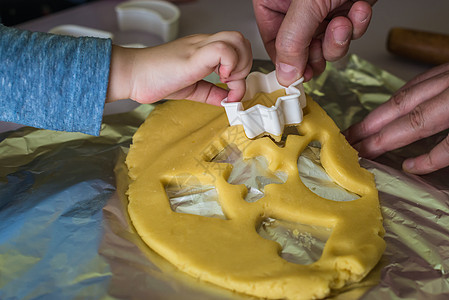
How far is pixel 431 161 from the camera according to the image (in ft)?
3.27

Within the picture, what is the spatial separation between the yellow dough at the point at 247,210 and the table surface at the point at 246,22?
0.57 meters

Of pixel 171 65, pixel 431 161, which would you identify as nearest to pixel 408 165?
pixel 431 161

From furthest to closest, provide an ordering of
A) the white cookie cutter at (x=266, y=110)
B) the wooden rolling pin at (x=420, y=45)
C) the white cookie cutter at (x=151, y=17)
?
the white cookie cutter at (x=151, y=17) < the wooden rolling pin at (x=420, y=45) < the white cookie cutter at (x=266, y=110)

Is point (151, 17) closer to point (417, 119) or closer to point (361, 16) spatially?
point (361, 16)

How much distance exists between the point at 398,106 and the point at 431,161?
17cm

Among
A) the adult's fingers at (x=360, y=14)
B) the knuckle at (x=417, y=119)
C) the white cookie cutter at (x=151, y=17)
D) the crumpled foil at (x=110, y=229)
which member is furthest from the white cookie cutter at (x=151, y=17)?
the knuckle at (x=417, y=119)

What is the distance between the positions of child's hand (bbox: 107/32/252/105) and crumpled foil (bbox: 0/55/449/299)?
213mm

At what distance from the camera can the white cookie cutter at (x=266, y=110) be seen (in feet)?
3.03

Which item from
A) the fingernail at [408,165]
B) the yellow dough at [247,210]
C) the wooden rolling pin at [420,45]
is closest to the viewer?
the yellow dough at [247,210]

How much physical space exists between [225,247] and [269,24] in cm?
61

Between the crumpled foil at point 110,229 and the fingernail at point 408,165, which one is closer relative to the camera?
the crumpled foil at point 110,229

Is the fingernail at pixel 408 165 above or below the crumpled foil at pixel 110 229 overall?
above

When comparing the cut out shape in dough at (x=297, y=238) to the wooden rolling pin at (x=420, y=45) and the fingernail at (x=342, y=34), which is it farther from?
the wooden rolling pin at (x=420, y=45)

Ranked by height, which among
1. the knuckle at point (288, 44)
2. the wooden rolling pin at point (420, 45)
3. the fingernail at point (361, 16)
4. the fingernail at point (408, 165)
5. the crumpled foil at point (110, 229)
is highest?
the fingernail at point (361, 16)
